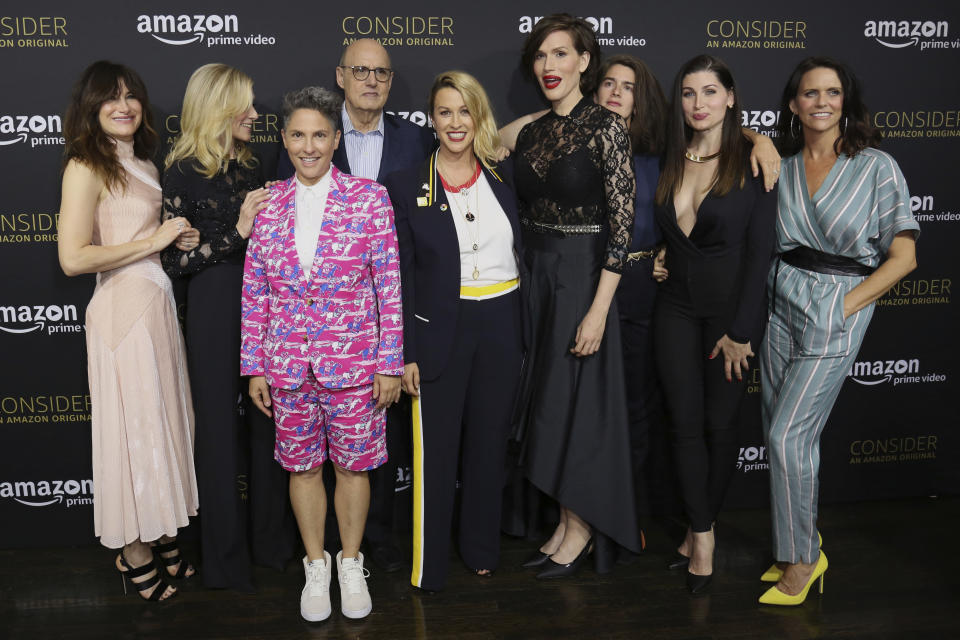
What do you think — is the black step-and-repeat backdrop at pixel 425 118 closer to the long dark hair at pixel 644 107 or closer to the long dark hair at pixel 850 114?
the long dark hair at pixel 644 107

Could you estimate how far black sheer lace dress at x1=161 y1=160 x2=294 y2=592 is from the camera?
2703 millimetres

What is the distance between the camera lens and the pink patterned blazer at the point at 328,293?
2.52 metres

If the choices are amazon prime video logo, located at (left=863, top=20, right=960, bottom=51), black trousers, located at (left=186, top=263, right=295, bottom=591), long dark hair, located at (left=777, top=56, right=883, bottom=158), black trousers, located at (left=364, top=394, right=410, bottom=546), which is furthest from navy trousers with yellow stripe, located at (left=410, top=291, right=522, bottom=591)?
amazon prime video logo, located at (left=863, top=20, right=960, bottom=51)

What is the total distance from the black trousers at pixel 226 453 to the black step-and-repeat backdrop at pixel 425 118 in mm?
833

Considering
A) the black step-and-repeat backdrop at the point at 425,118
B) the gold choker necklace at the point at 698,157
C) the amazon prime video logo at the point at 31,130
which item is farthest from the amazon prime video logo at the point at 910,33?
the amazon prime video logo at the point at 31,130

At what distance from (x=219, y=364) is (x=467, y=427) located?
0.97 meters

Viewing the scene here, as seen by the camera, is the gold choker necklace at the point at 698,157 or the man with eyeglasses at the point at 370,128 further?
the man with eyeglasses at the point at 370,128

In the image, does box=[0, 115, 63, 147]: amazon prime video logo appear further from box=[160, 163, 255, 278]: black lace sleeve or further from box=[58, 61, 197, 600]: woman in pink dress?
box=[160, 163, 255, 278]: black lace sleeve

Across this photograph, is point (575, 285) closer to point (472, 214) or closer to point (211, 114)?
point (472, 214)

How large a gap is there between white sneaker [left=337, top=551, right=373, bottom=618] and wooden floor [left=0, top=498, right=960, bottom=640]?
0.04 meters

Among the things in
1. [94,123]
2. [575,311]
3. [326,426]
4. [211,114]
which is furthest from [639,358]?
[94,123]

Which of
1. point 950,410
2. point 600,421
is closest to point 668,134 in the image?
point 600,421

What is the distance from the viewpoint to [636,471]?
10.5ft

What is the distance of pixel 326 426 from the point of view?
2.76 m
